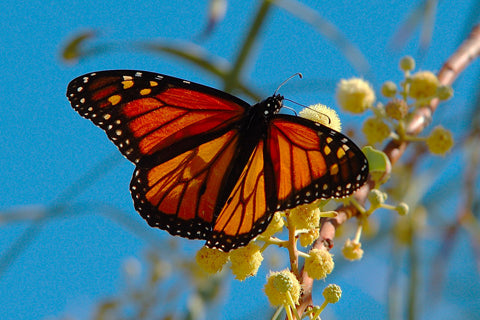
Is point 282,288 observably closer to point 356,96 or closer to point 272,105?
point 272,105

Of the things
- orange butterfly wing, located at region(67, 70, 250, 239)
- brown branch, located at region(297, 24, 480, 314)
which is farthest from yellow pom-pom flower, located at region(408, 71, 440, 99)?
orange butterfly wing, located at region(67, 70, 250, 239)

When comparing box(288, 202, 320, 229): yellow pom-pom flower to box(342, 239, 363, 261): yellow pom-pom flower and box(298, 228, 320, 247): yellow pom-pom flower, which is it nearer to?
box(298, 228, 320, 247): yellow pom-pom flower

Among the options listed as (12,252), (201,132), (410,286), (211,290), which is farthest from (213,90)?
(12,252)

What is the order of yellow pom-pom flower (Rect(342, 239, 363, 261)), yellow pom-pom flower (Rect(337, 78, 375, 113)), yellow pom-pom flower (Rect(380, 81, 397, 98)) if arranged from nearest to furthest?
1. yellow pom-pom flower (Rect(342, 239, 363, 261))
2. yellow pom-pom flower (Rect(380, 81, 397, 98))
3. yellow pom-pom flower (Rect(337, 78, 375, 113))

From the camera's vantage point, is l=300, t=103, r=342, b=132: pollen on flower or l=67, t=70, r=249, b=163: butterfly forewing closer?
l=300, t=103, r=342, b=132: pollen on flower

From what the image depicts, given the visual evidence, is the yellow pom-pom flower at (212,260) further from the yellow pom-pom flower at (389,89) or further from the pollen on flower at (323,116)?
the yellow pom-pom flower at (389,89)

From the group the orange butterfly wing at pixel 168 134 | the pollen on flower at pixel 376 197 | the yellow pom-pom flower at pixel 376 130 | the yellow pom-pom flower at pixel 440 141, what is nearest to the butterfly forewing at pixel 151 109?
the orange butterfly wing at pixel 168 134
